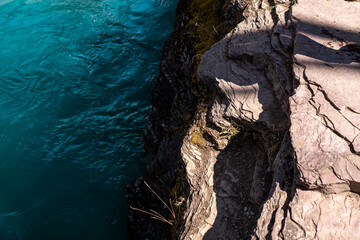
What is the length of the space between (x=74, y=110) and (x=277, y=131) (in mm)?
4585

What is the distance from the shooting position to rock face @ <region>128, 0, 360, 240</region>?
1.90 m

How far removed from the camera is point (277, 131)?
2377 millimetres

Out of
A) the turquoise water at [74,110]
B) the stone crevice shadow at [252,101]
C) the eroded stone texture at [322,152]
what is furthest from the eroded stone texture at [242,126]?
the turquoise water at [74,110]

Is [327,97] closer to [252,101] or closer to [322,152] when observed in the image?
[322,152]

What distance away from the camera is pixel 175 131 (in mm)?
3594

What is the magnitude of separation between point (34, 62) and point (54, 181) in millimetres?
3183

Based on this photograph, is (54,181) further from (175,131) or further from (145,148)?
(175,131)

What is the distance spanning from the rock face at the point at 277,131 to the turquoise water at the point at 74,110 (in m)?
1.92

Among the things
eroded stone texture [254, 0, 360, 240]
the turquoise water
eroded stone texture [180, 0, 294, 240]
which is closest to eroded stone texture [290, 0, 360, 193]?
eroded stone texture [254, 0, 360, 240]

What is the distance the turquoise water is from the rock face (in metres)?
1.92

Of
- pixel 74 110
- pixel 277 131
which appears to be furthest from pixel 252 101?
pixel 74 110

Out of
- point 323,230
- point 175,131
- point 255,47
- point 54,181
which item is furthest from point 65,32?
point 323,230

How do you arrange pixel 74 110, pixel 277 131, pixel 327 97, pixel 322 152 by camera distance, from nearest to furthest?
pixel 322 152, pixel 327 97, pixel 277 131, pixel 74 110

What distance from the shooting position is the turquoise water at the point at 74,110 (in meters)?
4.79
